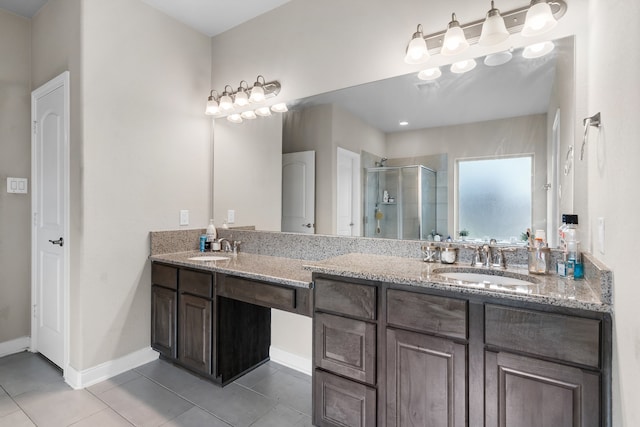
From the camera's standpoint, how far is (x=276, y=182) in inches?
103

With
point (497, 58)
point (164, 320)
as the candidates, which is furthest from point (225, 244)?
point (497, 58)

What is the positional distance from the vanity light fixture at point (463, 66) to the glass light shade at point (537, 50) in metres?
0.23

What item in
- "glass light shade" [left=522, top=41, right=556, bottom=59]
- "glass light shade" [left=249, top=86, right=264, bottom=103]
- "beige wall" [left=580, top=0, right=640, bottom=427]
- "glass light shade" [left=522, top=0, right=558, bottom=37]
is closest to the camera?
"beige wall" [left=580, top=0, right=640, bottom=427]

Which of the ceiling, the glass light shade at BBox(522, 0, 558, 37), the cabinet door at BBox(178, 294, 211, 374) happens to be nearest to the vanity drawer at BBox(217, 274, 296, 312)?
the cabinet door at BBox(178, 294, 211, 374)

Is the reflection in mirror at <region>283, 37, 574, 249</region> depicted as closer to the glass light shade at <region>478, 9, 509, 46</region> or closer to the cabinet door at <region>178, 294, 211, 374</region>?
the glass light shade at <region>478, 9, 509, 46</region>

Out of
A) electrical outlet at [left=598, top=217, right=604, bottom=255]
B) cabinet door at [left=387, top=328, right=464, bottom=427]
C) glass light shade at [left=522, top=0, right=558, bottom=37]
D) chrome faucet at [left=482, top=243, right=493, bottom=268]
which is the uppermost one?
glass light shade at [left=522, top=0, right=558, bottom=37]

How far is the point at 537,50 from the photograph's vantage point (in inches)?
64.2

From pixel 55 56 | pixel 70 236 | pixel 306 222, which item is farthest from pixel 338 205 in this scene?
pixel 55 56

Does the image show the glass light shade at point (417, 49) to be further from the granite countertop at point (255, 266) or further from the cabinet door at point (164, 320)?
the cabinet door at point (164, 320)

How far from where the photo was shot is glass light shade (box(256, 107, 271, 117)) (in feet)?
8.64

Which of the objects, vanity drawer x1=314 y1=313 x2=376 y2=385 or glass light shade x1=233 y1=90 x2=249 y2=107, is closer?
vanity drawer x1=314 y1=313 x2=376 y2=385

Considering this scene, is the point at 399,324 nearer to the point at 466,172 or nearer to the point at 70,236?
the point at 466,172

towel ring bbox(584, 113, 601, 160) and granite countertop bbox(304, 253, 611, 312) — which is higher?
towel ring bbox(584, 113, 601, 160)

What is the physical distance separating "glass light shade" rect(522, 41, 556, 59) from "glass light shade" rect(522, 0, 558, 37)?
69mm
